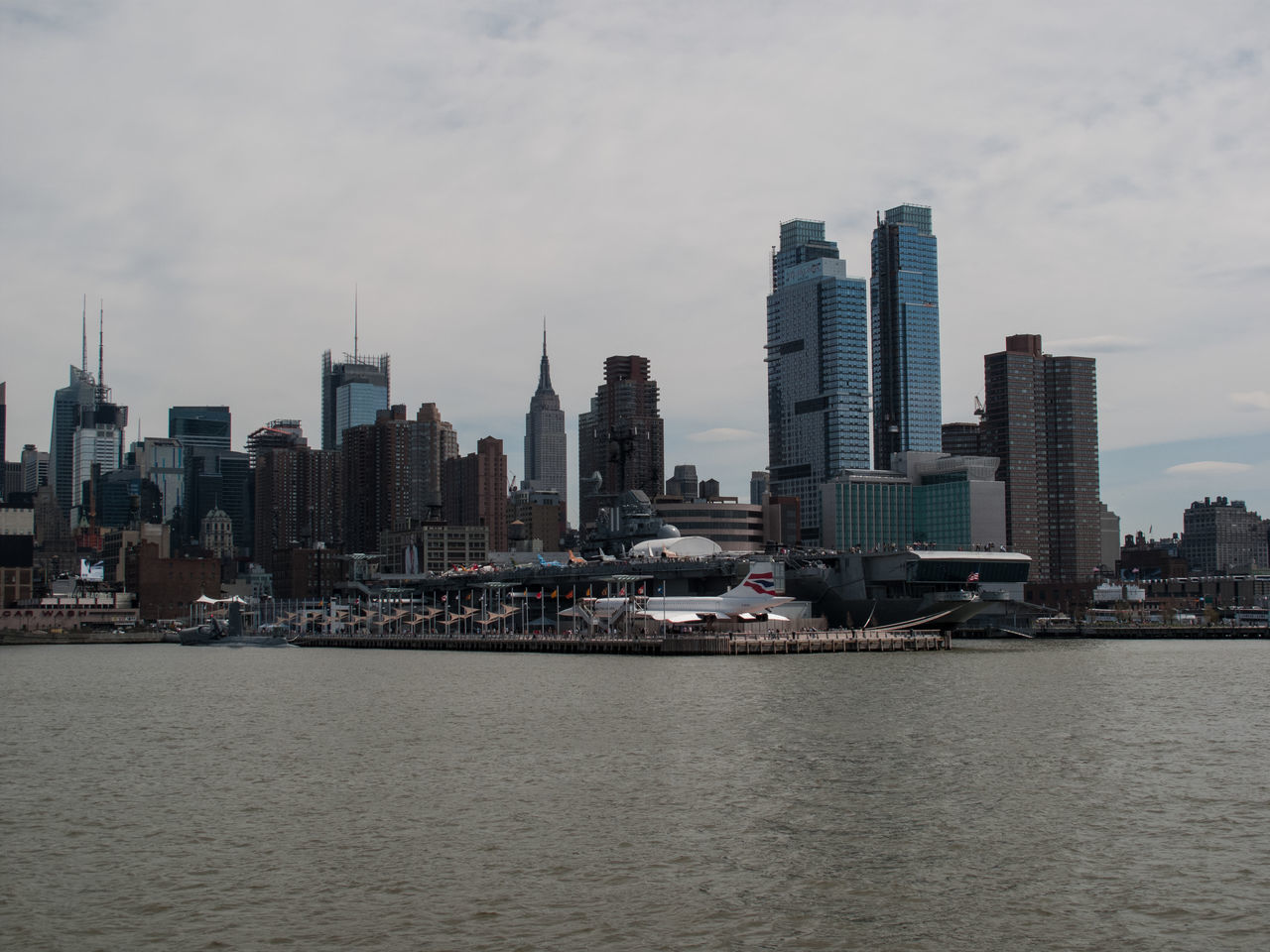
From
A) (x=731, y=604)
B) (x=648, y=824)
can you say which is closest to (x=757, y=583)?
(x=731, y=604)

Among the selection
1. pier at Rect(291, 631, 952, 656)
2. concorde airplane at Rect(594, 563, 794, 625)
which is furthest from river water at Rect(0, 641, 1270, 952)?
concorde airplane at Rect(594, 563, 794, 625)

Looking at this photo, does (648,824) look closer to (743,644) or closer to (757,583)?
(743,644)

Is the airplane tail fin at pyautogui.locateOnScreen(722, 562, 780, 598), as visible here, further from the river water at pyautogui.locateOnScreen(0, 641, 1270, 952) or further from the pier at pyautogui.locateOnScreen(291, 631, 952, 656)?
the river water at pyautogui.locateOnScreen(0, 641, 1270, 952)

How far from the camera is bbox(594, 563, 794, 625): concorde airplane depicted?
407 ft

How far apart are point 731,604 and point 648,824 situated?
90.0 m

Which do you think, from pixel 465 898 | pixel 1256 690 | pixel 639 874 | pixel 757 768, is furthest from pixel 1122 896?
pixel 1256 690

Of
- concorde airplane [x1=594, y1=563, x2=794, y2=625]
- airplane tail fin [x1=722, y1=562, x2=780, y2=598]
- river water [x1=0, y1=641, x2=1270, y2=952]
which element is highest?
airplane tail fin [x1=722, y1=562, x2=780, y2=598]

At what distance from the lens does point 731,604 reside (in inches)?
4919

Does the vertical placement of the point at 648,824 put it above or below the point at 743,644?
below

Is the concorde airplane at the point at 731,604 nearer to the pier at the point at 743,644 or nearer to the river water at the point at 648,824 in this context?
the pier at the point at 743,644

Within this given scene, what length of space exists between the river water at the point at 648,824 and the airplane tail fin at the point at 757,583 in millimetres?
54739

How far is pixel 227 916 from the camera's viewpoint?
27219 mm

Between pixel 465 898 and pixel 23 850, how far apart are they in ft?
41.4

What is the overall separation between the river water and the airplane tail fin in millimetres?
54739
